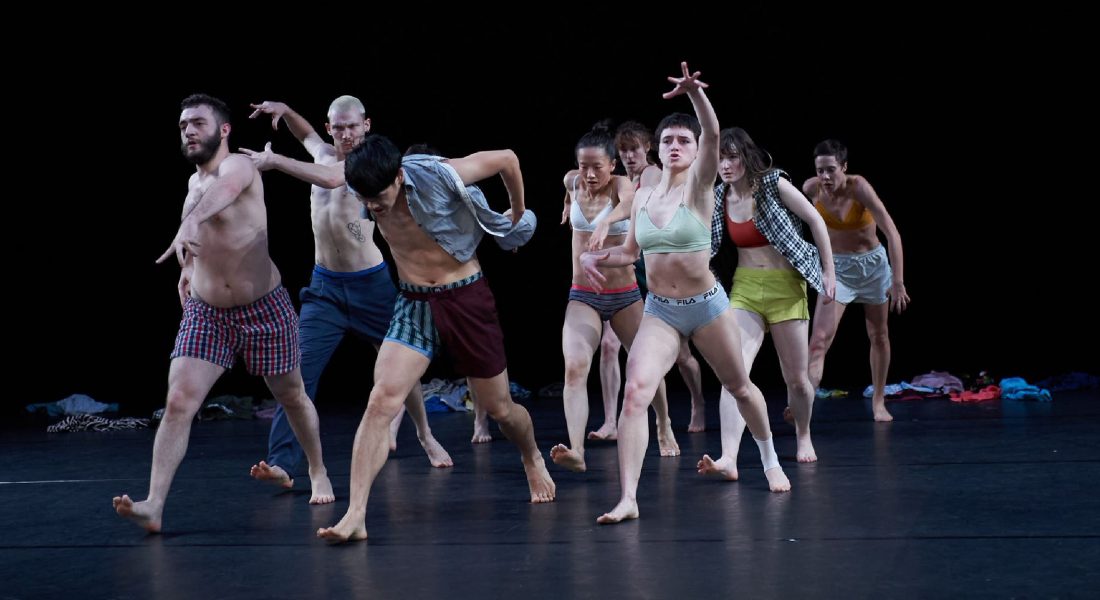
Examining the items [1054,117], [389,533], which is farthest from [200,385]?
[1054,117]

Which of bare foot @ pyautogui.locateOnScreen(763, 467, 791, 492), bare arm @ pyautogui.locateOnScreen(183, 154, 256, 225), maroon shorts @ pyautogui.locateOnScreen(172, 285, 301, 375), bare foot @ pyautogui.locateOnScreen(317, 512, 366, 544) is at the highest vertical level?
bare arm @ pyautogui.locateOnScreen(183, 154, 256, 225)

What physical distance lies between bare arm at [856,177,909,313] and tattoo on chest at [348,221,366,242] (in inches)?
99.2

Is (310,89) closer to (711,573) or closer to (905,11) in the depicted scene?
(905,11)

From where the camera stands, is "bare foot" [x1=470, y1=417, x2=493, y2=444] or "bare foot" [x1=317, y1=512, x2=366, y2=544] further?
"bare foot" [x1=470, y1=417, x2=493, y2=444]

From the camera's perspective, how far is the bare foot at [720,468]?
13.0ft

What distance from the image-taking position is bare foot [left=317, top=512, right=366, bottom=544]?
318 cm

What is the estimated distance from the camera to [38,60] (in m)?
8.19

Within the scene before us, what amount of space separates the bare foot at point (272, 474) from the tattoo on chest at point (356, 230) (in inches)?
39.6

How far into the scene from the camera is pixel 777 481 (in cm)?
384

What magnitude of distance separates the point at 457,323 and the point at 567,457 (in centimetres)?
74

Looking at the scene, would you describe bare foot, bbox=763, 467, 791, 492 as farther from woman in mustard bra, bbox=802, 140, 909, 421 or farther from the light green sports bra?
woman in mustard bra, bbox=802, 140, 909, 421

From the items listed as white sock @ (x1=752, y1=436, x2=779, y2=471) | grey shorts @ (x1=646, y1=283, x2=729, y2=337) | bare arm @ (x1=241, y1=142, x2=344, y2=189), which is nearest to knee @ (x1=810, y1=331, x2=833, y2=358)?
white sock @ (x1=752, y1=436, x2=779, y2=471)

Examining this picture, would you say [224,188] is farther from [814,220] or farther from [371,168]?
[814,220]

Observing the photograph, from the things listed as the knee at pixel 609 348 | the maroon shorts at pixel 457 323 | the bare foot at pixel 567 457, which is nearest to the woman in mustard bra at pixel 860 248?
the knee at pixel 609 348
